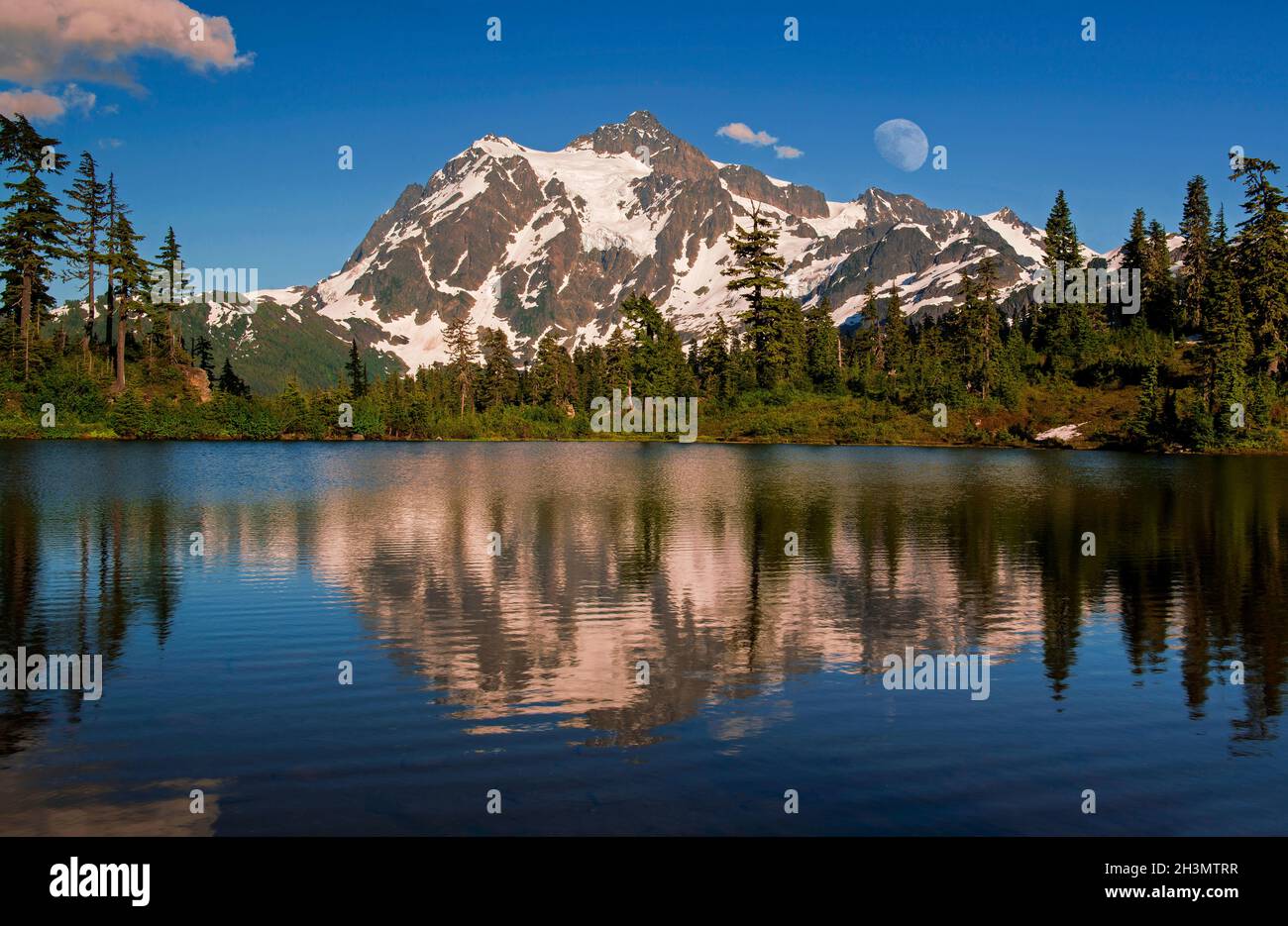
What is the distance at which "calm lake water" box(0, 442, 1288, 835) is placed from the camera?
40.9ft

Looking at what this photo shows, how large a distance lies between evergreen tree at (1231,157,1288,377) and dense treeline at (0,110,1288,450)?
0.24m

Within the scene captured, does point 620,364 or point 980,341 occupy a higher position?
point 620,364

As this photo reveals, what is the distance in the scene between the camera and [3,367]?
124688mm

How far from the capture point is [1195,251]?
145000 mm

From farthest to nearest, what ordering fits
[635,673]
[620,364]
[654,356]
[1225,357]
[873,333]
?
1. [873,333]
2. [620,364]
3. [654,356]
4. [1225,357]
5. [635,673]

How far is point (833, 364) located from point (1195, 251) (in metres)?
57.5

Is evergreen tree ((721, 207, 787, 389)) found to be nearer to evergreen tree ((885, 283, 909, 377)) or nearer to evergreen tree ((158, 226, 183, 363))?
evergreen tree ((885, 283, 909, 377))

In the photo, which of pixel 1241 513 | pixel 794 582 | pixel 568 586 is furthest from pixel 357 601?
pixel 1241 513

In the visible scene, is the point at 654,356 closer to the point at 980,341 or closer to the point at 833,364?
the point at 833,364

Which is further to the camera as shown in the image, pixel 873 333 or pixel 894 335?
pixel 873 333

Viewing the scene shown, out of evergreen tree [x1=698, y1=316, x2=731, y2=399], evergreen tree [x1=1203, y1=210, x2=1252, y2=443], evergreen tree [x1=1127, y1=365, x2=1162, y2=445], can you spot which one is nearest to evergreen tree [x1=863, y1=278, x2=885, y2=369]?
evergreen tree [x1=698, y1=316, x2=731, y2=399]

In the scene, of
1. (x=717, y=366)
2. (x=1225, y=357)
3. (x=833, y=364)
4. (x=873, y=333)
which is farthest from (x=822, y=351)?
(x=1225, y=357)
